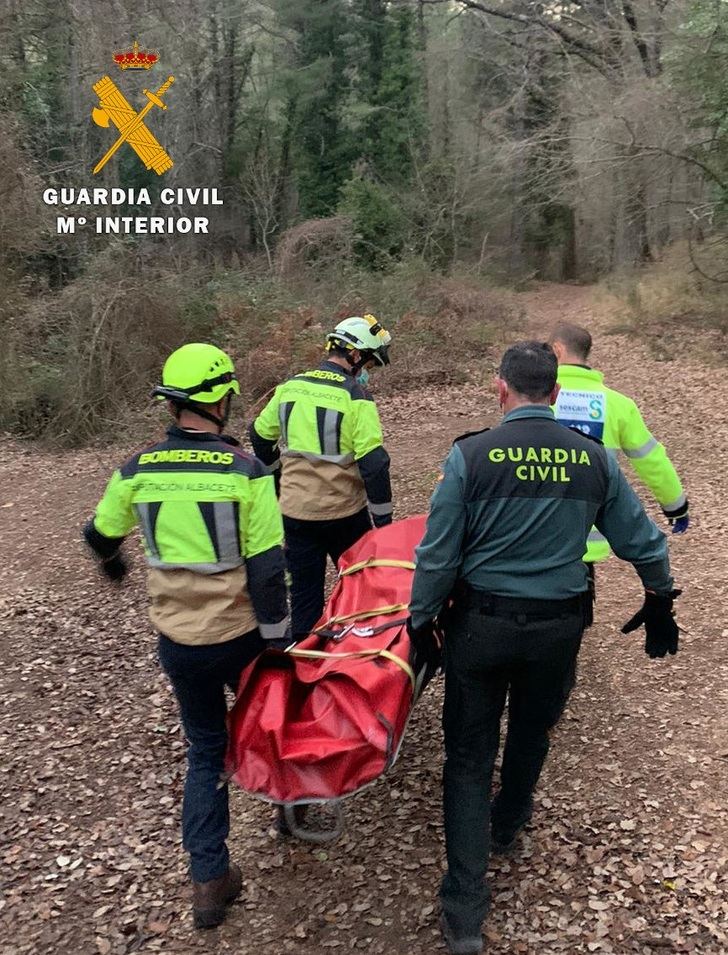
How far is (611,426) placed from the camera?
3.79m

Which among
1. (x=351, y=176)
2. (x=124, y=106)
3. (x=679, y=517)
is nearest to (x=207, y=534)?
(x=679, y=517)

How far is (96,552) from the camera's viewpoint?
329 cm

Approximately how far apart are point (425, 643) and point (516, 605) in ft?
1.35

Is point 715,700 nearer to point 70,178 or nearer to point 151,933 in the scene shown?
point 151,933

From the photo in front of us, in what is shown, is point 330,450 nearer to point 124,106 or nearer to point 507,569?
point 507,569

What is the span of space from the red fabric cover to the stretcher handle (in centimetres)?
77

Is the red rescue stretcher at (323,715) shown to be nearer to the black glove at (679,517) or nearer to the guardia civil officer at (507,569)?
the guardia civil officer at (507,569)

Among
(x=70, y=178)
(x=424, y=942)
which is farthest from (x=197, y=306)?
(x=424, y=942)

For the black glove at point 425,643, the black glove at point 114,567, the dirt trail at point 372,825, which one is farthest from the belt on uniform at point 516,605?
the black glove at point 114,567

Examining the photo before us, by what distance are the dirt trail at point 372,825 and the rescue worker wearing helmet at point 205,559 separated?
1.52 feet

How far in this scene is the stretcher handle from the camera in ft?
11.6

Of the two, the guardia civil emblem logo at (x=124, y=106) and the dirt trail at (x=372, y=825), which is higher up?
the guardia civil emblem logo at (x=124, y=106)

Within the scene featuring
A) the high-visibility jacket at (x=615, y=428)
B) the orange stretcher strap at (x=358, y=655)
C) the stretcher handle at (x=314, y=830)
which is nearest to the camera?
the orange stretcher strap at (x=358, y=655)

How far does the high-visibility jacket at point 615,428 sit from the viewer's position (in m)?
3.77
